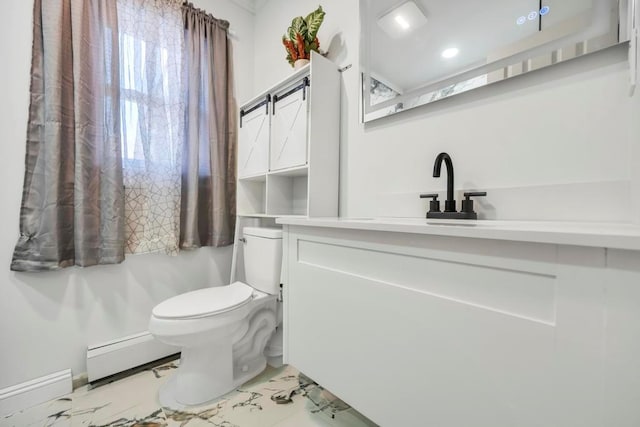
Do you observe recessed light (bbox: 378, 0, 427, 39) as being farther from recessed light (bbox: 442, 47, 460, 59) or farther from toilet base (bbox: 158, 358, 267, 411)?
toilet base (bbox: 158, 358, 267, 411)

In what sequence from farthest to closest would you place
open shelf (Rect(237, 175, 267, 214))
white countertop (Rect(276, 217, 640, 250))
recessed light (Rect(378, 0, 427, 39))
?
1. open shelf (Rect(237, 175, 267, 214))
2. recessed light (Rect(378, 0, 427, 39))
3. white countertop (Rect(276, 217, 640, 250))

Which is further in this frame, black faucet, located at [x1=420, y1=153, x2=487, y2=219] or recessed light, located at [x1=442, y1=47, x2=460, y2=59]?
recessed light, located at [x1=442, y1=47, x2=460, y2=59]

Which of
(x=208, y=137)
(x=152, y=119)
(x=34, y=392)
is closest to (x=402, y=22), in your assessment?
(x=208, y=137)

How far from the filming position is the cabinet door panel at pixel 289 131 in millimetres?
1296

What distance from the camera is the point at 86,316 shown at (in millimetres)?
1315

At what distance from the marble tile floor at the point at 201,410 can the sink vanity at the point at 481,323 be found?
0.40m

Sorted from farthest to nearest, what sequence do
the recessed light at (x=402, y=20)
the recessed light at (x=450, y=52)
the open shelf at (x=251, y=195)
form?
the open shelf at (x=251, y=195) → the recessed light at (x=402, y=20) → the recessed light at (x=450, y=52)

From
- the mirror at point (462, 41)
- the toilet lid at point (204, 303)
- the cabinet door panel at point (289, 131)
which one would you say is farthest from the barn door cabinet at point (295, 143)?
the toilet lid at point (204, 303)

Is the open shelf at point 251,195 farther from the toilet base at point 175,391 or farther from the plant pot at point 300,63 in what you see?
the toilet base at point 175,391

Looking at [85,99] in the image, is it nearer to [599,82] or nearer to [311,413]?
[311,413]

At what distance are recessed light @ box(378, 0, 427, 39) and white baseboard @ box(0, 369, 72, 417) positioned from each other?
7.41 feet

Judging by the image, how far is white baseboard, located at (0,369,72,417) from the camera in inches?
43.6

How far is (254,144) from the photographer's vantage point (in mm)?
1629

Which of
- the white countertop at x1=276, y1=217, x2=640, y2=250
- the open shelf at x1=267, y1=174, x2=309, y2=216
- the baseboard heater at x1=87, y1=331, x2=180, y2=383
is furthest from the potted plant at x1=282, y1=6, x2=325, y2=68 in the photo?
the baseboard heater at x1=87, y1=331, x2=180, y2=383
